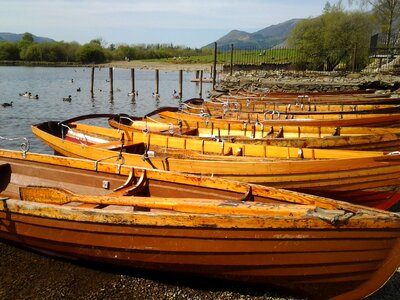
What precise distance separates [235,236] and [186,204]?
0.90 metres

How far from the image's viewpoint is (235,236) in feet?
14.7

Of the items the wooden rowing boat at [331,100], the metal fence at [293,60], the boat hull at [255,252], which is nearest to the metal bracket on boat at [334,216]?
the boat hull at [255,252]

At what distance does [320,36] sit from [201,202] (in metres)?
35.5

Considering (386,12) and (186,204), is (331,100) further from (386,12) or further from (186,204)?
(386,12)

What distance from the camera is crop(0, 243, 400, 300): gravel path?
509cm

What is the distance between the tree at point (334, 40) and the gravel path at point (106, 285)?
1329 inches

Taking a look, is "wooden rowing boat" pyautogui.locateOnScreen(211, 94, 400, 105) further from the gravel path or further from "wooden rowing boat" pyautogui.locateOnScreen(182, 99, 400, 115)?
the gravel path

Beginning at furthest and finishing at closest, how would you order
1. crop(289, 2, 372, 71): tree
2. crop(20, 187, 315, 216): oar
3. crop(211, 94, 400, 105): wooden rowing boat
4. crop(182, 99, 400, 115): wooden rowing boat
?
crop(289, 2, 372, 71): tree, crop(211, 94, 400, 105): wooden rowing boat, crop(182, 99, 400, 115): wooden rowing boat, crop(20, 187, 315, 216): oar

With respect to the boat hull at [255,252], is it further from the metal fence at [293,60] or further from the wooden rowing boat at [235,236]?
the metal fence at [293,60]

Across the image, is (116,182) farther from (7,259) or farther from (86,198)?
(7,259)

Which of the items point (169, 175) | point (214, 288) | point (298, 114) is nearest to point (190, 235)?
point (214, 288)

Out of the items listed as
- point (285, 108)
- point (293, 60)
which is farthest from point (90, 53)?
point (285, 108)

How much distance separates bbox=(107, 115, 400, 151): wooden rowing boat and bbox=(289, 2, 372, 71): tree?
27386mm

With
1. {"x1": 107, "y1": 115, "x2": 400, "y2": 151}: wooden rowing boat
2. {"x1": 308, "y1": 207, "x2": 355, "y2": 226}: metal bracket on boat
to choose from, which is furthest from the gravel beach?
{"x1": 107, "y1": 115, "x2": 400, "y2": 151}: wooden rowing boat
